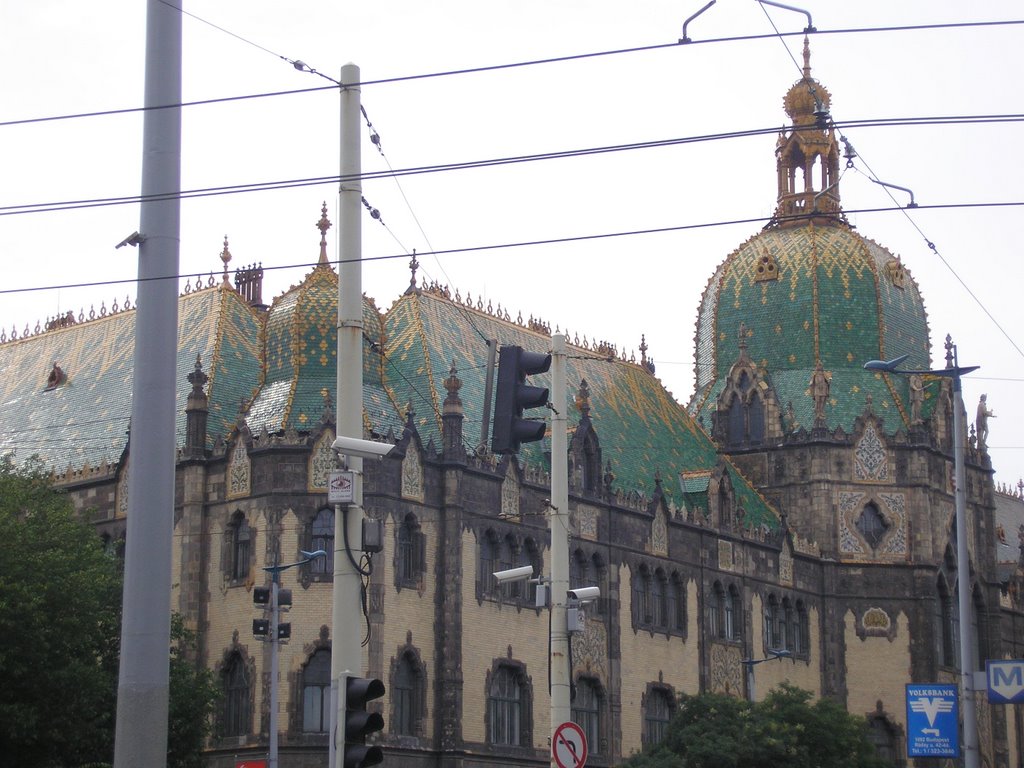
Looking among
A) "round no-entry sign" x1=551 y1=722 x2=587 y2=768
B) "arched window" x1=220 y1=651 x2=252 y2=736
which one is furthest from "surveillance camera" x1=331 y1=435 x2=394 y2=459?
"arched window" x1=220 y1=651 x2=252 y2=736

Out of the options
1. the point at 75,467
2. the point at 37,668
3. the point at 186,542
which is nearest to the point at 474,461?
the point at 186,542

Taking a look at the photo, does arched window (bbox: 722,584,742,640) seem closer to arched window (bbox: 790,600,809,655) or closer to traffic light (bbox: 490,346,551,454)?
arched window (bbox: 790,600,809,655)

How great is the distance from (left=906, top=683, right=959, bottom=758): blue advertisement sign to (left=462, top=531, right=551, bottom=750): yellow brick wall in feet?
70.6

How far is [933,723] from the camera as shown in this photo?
28.7 m

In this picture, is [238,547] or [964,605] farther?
[238,547]

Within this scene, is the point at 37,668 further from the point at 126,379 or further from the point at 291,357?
the point at 126,379

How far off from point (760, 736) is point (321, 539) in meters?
12.6

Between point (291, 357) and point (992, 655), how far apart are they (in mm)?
34132

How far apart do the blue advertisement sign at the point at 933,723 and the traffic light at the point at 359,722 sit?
13.6 metres

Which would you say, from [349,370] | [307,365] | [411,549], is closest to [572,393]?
[307,365]

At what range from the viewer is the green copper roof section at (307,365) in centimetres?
4919

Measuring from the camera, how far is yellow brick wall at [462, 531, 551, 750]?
49.3m

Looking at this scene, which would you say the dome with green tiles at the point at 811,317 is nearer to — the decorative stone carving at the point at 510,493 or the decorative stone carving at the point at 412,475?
the decorative stone carving at the point at 510,493

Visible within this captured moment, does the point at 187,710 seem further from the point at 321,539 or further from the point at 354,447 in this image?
the point at 354,447
